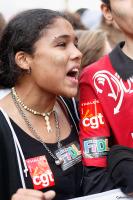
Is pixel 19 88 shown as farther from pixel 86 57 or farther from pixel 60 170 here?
pixel 86 57

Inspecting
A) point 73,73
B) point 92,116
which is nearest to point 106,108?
point 92,116

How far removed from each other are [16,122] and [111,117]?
1.28 feet

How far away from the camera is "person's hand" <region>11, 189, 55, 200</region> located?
1744mm

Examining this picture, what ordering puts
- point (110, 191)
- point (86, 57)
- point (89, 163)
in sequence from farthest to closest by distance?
1. point (86, 57)
2. point (89, 163)
3. point (110, 191)

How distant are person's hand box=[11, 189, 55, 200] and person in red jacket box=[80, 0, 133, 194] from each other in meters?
0.29

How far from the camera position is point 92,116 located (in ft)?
6.77

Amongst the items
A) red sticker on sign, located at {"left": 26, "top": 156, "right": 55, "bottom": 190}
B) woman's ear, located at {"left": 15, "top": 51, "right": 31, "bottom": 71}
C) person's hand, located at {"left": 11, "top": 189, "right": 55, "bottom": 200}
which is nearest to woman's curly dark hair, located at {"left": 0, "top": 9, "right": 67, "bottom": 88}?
woman's ear, located at {"left": 15, "top": 51, "right": 31, "bottom": 71}

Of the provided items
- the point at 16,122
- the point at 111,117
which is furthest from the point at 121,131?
the point at 16,122

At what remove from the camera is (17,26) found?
216 centimetres

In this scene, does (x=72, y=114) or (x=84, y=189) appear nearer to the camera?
(x=84, y=189)

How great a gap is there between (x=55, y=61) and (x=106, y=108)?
295mm

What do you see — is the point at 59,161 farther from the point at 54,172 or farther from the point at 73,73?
the point at 73,73

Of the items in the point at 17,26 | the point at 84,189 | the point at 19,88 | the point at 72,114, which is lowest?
the point at 84,189

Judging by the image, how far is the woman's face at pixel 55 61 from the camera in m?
2.12
